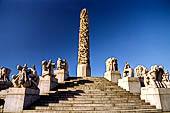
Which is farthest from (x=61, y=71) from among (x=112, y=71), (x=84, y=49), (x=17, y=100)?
(x=84, y=49)

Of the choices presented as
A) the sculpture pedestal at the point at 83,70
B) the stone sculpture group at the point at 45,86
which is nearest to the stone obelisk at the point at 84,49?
the sculpture pedestal at the point at 83,70

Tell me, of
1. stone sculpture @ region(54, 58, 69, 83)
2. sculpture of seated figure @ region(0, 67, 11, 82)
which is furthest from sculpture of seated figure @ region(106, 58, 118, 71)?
sculpture of seated figure @ region(0, 67, 11, 82)

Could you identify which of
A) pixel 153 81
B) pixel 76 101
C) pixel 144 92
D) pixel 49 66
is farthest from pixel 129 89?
pixel 49 66

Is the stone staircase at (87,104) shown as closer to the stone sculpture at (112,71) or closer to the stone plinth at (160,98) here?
the stone plinth at (160,98)

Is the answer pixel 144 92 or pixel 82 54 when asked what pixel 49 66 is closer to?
pixel 144 92

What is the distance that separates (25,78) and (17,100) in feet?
4.70

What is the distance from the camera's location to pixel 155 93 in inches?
311

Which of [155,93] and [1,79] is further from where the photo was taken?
[1,79]

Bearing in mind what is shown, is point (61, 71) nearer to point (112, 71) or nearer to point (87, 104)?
point (112, 71)

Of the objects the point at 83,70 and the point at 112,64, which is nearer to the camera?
the point at 112,64

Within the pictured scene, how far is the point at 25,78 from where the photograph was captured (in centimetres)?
806

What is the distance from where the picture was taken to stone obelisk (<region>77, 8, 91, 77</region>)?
2222cm

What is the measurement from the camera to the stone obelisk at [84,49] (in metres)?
22.2

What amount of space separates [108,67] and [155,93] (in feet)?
25.3
